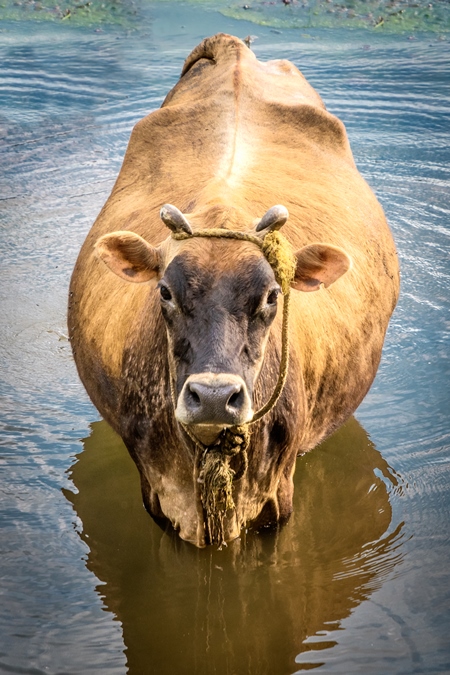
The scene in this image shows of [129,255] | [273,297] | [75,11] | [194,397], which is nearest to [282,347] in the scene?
[273,297]

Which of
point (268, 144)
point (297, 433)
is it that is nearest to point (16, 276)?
point (268, 144)

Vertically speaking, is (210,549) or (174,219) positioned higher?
(174,219)

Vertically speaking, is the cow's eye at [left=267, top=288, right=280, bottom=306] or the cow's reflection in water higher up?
the cow's eye at [left=267, top=288, right=280, bottom=306]

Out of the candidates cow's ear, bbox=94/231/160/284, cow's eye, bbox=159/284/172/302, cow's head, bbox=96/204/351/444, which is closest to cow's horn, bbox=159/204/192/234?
cow's head, bbox=96/204/351/444

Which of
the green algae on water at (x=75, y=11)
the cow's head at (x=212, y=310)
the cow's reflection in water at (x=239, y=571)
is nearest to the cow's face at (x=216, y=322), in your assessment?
the cow's head at (x=212, y=310)

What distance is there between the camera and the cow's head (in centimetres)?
349

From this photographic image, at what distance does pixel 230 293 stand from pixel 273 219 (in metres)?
0.44

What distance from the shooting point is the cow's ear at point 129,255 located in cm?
410

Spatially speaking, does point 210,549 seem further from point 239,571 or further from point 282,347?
point 282,347

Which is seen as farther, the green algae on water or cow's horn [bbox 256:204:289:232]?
the green algae on water

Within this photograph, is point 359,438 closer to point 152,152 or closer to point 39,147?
point 152,152

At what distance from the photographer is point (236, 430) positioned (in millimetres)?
3941

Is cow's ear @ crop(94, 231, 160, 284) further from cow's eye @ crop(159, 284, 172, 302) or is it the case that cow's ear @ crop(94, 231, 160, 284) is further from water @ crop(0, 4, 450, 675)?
water @ crop(0, 4, 450, 675)

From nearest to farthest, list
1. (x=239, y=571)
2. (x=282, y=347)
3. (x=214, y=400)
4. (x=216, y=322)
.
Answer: (x=214, y=400) → (x=216, y=322) → (x=282, y=347) → (x=239, y=571)
